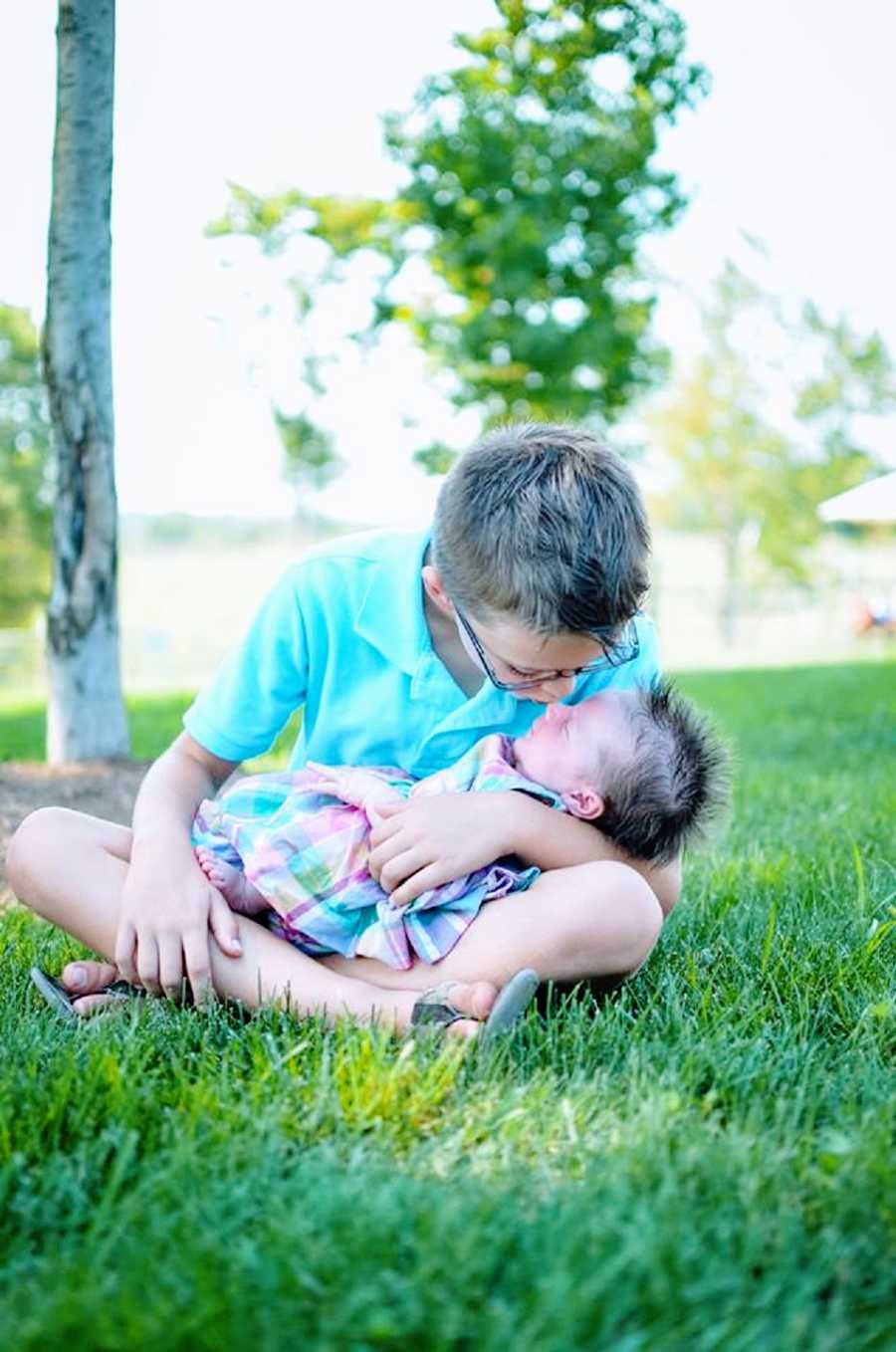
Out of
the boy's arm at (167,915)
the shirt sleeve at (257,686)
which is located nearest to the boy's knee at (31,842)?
the boy's arm at (167,915)

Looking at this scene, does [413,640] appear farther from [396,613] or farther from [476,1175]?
[476,1175]

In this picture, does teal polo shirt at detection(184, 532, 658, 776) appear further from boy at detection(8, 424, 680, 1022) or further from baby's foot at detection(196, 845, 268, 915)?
baby's foot at detection(196, 845, 268, 915)

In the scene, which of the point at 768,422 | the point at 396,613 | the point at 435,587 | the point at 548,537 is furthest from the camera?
the point at 768,422

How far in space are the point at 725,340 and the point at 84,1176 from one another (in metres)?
25.7

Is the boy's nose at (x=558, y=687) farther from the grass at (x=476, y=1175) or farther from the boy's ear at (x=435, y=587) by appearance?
the grass at (x=476, y=1175)

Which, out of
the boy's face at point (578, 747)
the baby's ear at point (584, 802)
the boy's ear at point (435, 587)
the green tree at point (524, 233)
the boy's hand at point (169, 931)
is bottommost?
the boy's hand at point (169, 931)

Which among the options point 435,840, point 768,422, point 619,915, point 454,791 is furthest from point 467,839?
point 768,422

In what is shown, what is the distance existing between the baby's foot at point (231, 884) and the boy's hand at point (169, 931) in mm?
114

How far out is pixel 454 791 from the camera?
231 centimetres

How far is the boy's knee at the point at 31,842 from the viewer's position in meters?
2.36

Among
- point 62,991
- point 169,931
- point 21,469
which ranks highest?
point 21,469

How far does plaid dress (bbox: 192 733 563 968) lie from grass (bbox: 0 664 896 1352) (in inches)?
8.0

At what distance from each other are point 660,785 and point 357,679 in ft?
2.04

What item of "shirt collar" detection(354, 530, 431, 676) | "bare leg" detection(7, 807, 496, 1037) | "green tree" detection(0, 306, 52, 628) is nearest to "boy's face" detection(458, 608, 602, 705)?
"shirt collar" detection(354, 530, 431, 676)
